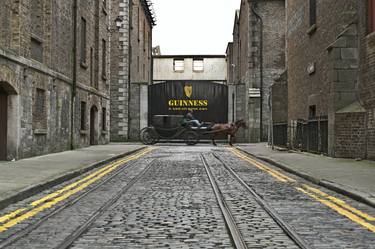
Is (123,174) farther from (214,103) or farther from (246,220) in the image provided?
(214,103)

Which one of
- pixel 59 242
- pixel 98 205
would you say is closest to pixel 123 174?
pixel 98 205

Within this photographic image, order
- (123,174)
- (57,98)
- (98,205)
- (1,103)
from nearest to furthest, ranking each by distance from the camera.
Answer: (98,205)
(123,174)
(1,103)
(57,98)

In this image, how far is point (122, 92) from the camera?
35.0 m

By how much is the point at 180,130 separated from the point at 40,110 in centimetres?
1406

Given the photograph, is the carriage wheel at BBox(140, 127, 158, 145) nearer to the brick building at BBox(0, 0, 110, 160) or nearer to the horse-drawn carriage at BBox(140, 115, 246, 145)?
the horse-drawn carriage at BBox(140, 115, 246, 145)

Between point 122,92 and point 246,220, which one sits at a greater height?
point 122,92

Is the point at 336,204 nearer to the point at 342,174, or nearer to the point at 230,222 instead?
the point at 230,222

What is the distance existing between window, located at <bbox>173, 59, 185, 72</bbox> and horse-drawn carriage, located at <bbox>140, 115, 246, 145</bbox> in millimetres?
34979

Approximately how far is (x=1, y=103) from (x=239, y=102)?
23.0 meters

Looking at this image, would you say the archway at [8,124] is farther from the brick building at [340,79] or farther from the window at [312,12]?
the window at [312,12]

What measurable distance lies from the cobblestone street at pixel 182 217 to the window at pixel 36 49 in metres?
7.45

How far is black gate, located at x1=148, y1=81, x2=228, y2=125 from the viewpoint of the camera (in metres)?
36.2

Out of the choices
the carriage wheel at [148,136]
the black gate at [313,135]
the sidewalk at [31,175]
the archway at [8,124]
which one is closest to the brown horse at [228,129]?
the carriage wheel at [148,136]

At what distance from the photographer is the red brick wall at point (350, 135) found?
48.7 feet
